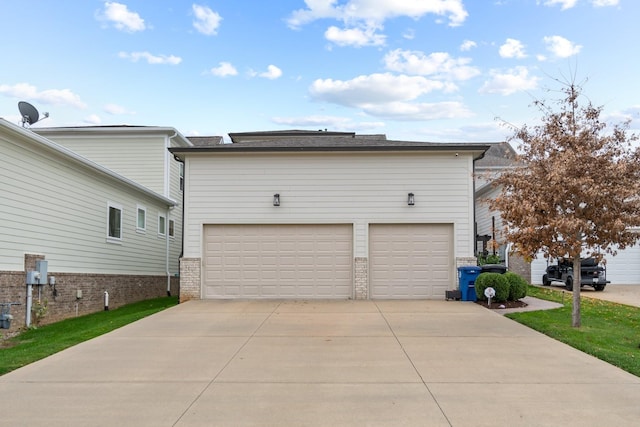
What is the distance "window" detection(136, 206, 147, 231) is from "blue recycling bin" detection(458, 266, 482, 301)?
1093 centimetres

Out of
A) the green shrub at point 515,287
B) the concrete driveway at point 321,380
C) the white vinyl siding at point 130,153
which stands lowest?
the concrete driveway at point 321,380

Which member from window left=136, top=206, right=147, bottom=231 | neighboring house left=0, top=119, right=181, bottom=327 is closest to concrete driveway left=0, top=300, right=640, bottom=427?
neighboring house left=0, top=119, right=181, bottom=327

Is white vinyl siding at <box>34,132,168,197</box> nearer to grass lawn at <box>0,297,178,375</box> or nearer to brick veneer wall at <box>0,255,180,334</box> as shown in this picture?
brick veneer wall at <box>0,255,180,334</box>

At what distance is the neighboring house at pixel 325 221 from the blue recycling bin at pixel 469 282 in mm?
552

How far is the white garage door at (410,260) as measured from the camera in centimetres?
1547

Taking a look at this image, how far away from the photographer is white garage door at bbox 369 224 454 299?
1547cm

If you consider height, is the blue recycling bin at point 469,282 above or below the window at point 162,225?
below

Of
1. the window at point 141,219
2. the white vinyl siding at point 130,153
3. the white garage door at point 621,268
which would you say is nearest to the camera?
the window at point 141,219

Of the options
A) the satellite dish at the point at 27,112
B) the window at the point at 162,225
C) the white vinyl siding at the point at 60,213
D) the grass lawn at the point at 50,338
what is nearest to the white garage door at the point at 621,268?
the window at the point at 162,225

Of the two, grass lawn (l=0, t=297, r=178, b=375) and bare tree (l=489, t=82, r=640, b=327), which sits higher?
bare tree (l=489, t=82, r=640, b=327)

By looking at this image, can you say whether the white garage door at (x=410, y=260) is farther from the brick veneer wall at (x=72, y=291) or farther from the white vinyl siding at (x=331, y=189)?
the brick veneer wall at (x=72, y=291)

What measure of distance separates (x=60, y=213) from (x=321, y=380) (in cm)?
987

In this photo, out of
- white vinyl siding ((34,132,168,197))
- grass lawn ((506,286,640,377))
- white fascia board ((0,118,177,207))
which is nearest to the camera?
grass lawn ((506,286,640,377))

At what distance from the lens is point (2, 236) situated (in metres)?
11.4
